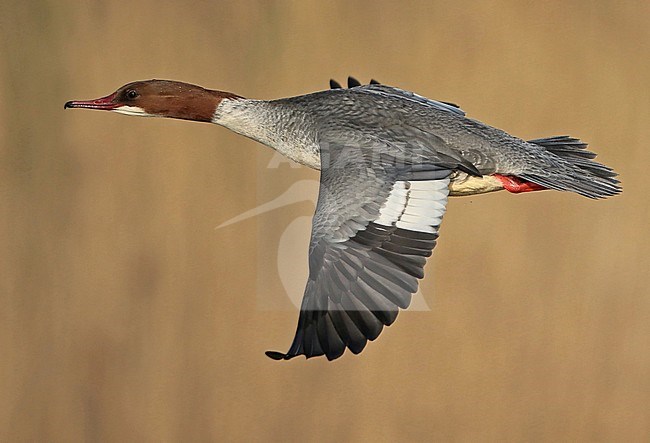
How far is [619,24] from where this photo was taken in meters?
3.51

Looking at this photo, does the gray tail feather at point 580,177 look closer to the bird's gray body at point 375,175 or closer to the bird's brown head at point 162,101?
the bird's gray body at point 375,175

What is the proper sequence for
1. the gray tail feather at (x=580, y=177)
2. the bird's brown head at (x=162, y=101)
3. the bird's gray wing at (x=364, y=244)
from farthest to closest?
1. the bird's brown head at (x=162, y=101)
2. the gray tail feather at (x=580, y=177)
3. the bird's gray wing at (x=364, y=244)

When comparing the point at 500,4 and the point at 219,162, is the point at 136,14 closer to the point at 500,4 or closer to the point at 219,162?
the point at 219,162

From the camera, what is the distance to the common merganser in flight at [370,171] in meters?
2.24

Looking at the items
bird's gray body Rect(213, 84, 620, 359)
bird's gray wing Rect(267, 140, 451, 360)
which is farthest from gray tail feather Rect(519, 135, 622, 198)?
bird's gray wing Rect(267, 140, 451, 360)

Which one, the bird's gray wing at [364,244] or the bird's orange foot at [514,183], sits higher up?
the bird's orange foot at [514,183]

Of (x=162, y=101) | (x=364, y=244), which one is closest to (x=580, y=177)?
(x=364, y=244)

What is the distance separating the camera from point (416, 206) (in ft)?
7.65

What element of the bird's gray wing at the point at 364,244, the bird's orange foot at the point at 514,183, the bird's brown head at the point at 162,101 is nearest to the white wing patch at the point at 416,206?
the bird's gray wing at the point at 364,244

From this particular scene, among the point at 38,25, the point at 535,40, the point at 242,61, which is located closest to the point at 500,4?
the point at 535,40

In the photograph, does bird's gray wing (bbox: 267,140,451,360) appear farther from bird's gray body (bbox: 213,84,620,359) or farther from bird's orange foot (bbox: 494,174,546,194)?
bird's orange foot (bbox: 494,174,546,194)

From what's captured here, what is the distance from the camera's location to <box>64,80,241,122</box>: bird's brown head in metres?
2.66

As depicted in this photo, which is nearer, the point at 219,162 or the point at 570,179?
the point at 570,179

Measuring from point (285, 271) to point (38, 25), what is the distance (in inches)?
36.3
